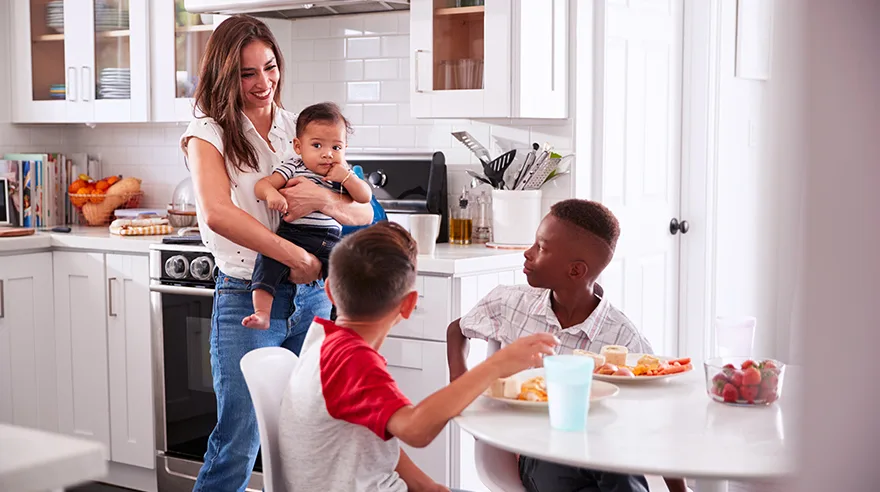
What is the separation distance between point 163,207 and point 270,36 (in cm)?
222

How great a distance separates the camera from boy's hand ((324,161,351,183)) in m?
2.37

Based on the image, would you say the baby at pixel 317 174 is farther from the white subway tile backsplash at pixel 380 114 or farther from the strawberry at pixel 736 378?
the white subway tile backsplash at pixel 380 114

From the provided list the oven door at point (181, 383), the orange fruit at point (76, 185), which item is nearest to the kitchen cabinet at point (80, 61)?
the orange fruit at point (76, 185)

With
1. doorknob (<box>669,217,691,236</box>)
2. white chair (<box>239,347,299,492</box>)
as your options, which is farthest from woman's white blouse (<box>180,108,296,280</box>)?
doorknob (<box>669,217,691,236</box>)

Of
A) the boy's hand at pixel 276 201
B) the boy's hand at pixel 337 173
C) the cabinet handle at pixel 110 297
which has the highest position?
the boy's hand at pixel 337 173

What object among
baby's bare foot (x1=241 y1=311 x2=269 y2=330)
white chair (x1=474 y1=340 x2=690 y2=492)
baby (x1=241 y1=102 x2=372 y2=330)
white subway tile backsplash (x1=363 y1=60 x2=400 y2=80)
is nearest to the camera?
Result: white chair (x1=474 y1=340 x2=690 y2=492)

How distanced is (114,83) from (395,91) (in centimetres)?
128

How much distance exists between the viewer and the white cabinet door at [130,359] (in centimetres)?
354

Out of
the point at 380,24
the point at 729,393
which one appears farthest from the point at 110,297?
the point at 729,393

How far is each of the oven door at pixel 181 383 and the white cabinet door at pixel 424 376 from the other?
28.6 inches

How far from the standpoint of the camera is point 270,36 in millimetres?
2322

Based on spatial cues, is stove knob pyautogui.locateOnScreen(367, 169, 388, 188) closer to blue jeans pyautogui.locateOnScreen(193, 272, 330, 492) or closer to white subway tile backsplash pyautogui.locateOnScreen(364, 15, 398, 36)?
white subway tile backsplash pyautogui.locateOnScreen(364, 15, 398, 36)

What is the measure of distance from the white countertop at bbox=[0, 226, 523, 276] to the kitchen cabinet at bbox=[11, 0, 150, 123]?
1.75 ft

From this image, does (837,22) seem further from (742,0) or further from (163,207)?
(163,207)
